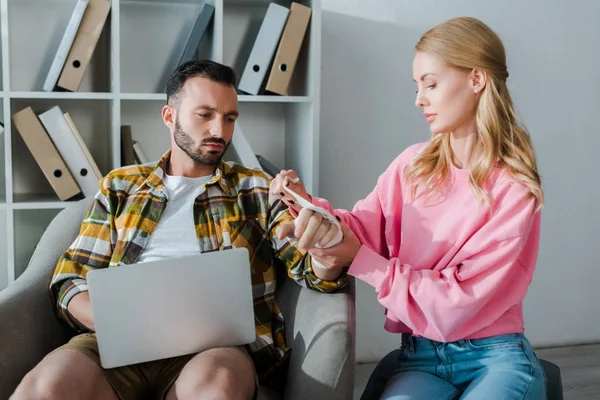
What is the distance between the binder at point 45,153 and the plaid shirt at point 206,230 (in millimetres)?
374

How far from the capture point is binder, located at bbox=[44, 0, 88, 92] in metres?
2.05

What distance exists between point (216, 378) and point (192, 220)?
458 millimetres

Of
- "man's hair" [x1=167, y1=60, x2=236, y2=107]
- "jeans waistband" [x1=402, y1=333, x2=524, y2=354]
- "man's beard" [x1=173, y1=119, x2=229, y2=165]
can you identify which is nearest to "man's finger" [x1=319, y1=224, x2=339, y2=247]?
"jeans waistband" [x1=402, y1=333, x2=524, y2=354]

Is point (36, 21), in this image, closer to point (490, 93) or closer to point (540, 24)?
point (490, 93)

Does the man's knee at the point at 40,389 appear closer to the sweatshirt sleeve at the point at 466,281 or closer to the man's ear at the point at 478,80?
the sweatshirt sleeve at the point at 466,281

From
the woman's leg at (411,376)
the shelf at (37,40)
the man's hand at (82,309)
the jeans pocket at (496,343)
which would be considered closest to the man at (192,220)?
the man's hand at (82,309)

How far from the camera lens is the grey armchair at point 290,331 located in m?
1.45

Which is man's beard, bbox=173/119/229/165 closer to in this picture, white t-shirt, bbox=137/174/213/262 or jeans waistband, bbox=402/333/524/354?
white t-shirt, bbox=137/174/213/262

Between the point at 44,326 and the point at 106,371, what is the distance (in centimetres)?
25

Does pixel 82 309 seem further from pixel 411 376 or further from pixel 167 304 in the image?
pixel 411 376

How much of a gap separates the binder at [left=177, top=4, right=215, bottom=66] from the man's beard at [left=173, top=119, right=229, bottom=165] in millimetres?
443

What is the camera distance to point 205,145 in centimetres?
177

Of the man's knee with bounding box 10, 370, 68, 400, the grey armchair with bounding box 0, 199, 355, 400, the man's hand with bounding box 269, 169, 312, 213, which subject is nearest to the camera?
the man's knee with bounding box 10, 370, 68, 400

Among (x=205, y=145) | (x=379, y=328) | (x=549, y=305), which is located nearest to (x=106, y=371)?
(x=205, y=145)
